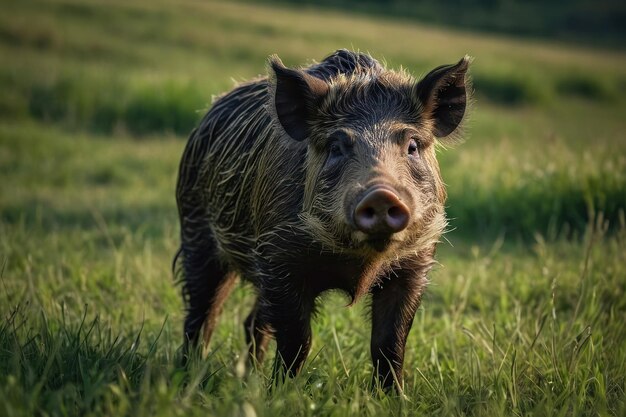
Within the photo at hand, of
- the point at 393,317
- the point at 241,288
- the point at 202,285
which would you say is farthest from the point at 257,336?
the point at 393,317

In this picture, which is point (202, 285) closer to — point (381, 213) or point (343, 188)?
point (343, 188)

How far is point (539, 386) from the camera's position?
362 cm

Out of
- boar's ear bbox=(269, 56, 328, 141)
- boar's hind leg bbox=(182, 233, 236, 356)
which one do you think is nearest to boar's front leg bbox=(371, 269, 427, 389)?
boar's ear bbox=(269, 56, 328, 141)

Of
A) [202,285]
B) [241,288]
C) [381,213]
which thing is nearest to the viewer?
[381,213]

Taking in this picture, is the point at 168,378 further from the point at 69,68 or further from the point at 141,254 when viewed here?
the point at 69,68

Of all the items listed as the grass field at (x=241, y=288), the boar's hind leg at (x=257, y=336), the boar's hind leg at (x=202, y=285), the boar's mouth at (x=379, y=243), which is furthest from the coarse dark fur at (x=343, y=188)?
the boar's hind leg at (x=202, y=285)

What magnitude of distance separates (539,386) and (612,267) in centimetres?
221

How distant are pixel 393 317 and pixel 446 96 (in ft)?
3.46

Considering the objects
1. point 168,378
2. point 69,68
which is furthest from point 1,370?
point 69,68

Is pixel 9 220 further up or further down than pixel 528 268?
further down

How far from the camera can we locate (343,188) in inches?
133

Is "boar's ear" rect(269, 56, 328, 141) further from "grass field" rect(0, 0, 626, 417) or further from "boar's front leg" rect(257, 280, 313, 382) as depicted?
"grass field" rect(0, 0, 626, 417)

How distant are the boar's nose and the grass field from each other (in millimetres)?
639

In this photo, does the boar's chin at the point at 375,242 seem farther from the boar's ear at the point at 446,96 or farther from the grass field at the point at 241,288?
the boar's ear at the point at 446,96
